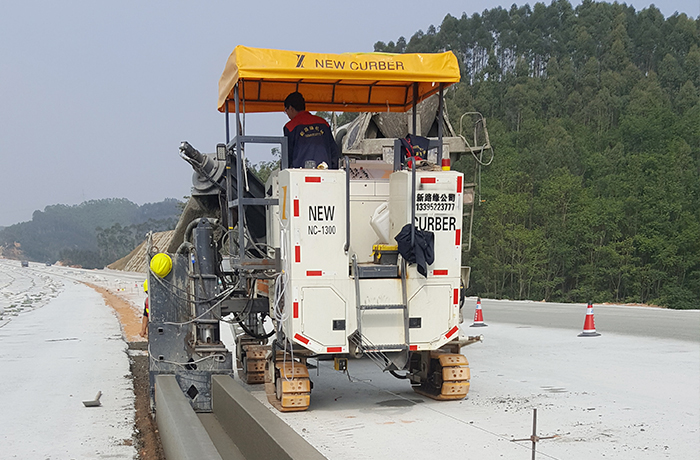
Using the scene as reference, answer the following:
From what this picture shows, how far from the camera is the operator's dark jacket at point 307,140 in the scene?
313 inches

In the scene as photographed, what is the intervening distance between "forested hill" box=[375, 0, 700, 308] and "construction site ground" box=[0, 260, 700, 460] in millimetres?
33097

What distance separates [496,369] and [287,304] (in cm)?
454

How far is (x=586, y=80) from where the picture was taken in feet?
343

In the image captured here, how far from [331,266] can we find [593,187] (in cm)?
6472

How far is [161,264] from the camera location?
8648 mm

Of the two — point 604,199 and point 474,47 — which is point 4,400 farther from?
point 474,47

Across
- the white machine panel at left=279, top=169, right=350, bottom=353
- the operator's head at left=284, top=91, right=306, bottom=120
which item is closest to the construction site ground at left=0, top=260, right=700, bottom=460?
the white machine panel at left=279, top=169, right=350, bottom=353

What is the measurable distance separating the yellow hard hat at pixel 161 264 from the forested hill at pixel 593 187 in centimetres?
3674

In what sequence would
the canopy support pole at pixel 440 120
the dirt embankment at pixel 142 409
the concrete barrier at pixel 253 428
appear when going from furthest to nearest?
the canopy support pole at pixel 440 120 < the dirt embankment at pixel 142 409 < the concrete barrier at pixel 253 428

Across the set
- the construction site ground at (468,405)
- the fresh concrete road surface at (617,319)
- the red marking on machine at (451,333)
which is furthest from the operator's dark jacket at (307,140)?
the fresh concrete road surface at (617,319)

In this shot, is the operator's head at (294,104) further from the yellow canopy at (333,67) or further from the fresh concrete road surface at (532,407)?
the fresh concrete road surface at (532,407)

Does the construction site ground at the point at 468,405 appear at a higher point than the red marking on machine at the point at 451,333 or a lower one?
lower

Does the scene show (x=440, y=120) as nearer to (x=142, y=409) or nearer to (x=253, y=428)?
(x=253, y=428)

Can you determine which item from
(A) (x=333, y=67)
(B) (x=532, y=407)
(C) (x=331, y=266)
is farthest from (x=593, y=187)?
(C) (x=331, y=266)
